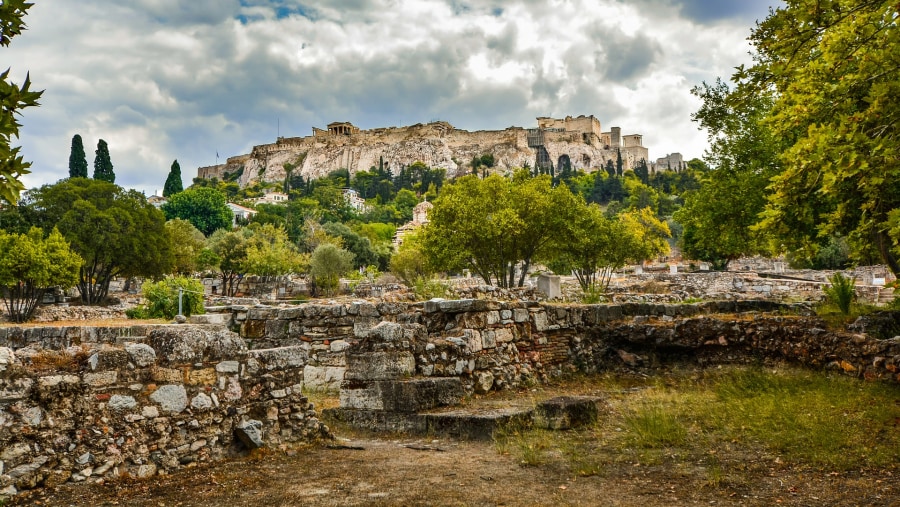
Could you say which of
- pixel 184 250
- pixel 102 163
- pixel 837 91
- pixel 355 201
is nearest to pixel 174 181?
pixel 102 163

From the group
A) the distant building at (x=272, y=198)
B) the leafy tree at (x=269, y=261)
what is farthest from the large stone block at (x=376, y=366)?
the distant building at (x=272, y=198)

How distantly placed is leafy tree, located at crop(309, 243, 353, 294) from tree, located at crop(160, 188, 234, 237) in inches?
1565

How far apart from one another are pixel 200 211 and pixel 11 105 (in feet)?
288

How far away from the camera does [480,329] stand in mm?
9219

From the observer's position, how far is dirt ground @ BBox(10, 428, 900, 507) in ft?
13.7

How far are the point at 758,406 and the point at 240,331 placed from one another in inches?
297

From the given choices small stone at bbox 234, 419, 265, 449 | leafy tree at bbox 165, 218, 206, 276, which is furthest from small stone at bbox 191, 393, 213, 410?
leafy tree at bbox 165, 218, 206, 276

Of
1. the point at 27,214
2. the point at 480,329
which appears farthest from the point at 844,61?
the point at 27,214

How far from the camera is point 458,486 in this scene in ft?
15.1

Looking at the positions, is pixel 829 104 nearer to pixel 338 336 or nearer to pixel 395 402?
pixel 395 402

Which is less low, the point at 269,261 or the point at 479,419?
the point at 269,261

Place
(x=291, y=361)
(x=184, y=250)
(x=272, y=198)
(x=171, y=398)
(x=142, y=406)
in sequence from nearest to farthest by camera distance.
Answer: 1. (x=142, y=406)
2. (x=171, y=398)
3. (x=291, y=361)
4. (x=184, y=250)
5. (x=272, y=198)

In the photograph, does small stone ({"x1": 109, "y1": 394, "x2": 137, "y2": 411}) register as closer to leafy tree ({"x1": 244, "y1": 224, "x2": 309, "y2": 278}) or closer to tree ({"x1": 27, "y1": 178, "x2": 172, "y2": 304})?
tree ({"x1": 27, "y1": 178, "x2": 172, "y2": 304})

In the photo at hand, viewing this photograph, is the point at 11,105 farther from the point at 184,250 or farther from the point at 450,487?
the point at 184,250
